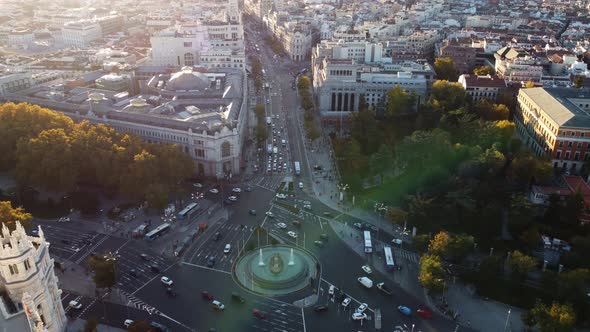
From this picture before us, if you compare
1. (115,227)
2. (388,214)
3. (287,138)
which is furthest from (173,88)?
(388,214)

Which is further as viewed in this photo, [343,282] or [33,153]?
[33,153]

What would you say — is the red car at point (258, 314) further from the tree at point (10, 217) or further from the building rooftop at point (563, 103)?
the building rooftop at point (563, 103)

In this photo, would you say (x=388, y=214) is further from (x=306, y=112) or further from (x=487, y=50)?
(x=487, y=50)

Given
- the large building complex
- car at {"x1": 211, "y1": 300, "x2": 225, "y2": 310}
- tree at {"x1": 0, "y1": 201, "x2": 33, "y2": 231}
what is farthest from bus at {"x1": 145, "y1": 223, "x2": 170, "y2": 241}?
the large building complex

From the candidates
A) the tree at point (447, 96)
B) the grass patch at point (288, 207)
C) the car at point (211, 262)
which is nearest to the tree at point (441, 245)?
the grass patch at point (288, 207)

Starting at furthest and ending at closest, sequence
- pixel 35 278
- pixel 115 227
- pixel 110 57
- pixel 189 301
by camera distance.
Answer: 1. pixel 110 57
2. pixel 115 227
3. pixel 189 301
4. pixel 35 278

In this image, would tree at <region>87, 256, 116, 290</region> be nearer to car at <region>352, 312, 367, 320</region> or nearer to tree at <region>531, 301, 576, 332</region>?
car at <region>352, 312, 367, 320</region>

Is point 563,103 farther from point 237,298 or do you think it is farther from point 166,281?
point 166,281

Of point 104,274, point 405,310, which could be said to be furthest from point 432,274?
point 104,274
